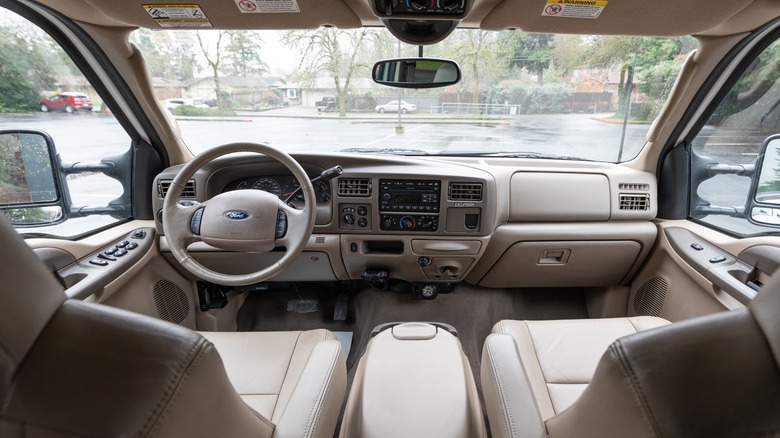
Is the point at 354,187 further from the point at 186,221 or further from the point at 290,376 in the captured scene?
the point at 290,376

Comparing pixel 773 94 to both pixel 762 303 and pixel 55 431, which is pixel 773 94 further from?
pixel 55 431

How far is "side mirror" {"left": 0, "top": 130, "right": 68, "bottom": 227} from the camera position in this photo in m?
1.79

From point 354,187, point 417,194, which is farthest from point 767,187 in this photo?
point 354,187

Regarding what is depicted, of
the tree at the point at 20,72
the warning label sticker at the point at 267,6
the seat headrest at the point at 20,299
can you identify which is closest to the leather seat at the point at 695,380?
the seat headrest at the point at 20,299

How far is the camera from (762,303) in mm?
699

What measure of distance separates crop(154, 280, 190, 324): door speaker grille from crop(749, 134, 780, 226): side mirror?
11.4 feet

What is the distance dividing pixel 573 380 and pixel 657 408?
989mm

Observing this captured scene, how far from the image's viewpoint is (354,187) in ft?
7.52

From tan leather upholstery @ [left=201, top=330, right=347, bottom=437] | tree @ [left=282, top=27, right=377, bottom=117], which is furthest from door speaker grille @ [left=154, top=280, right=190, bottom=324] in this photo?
tree @ [left=282, top=27, right=377, bottom=117]

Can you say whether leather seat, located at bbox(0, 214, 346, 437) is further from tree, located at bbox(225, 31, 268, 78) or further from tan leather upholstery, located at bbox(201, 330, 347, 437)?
tree, located at bbox(225, 31, 268, 78)

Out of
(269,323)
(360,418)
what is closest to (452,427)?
(360,418)

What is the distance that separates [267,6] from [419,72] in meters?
0.83

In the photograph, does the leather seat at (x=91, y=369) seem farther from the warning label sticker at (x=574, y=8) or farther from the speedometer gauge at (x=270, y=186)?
the warning label sticker at (x=574, y=8)

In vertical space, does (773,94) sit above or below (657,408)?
above
